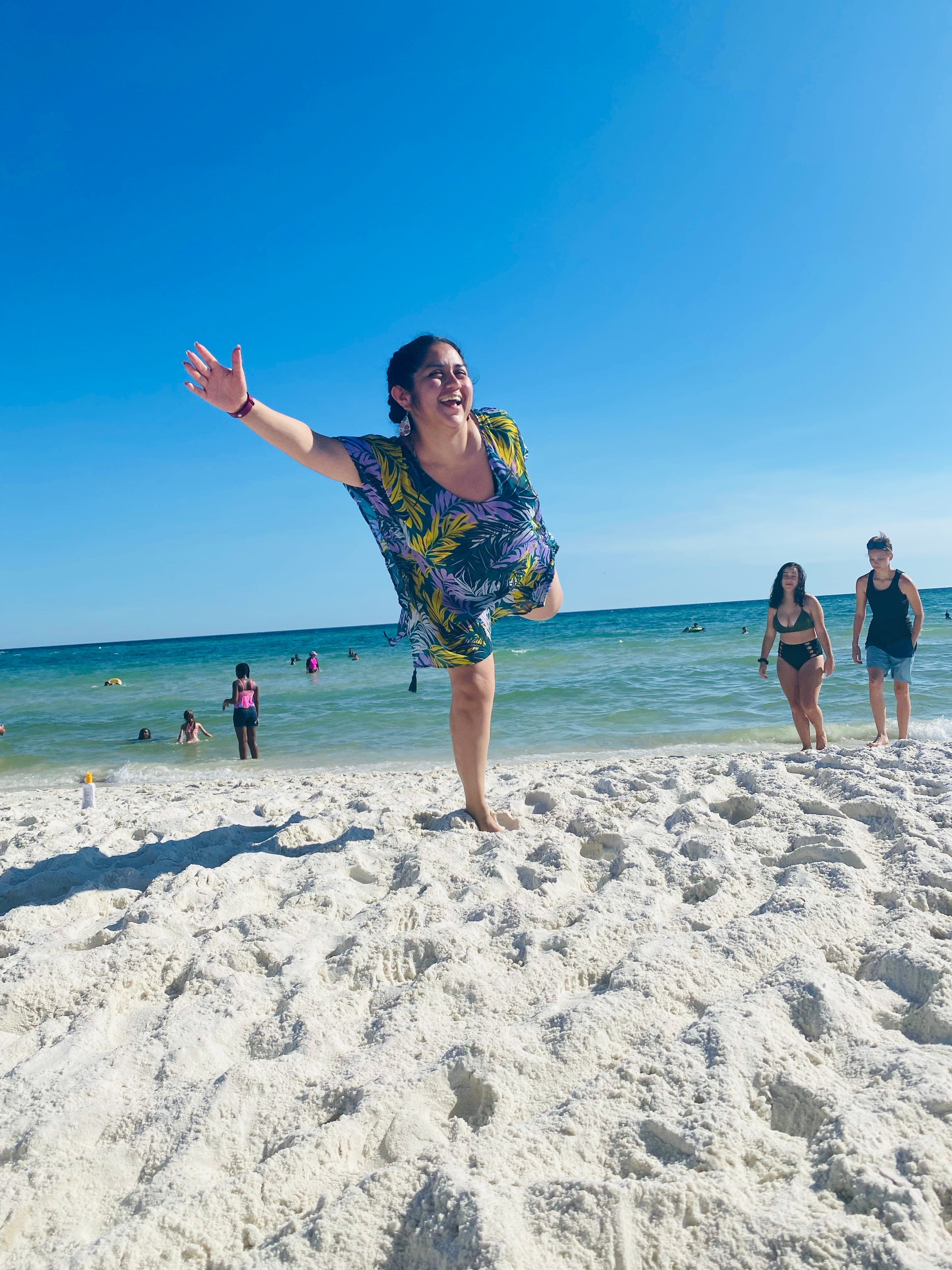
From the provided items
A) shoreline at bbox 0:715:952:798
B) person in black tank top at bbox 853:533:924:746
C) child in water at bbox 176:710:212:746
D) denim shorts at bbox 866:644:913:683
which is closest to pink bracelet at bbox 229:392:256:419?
shoreline at bbox 0:715:952:798

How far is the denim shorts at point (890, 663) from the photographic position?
6.66m

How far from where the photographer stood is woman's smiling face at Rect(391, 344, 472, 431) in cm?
326

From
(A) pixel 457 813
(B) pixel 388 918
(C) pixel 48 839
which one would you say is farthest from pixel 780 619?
(C) pixel 48 839

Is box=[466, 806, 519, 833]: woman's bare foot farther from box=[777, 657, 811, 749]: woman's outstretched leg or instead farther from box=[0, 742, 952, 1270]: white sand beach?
box=[777, 657, 811, 749]: woman's outstretched leg

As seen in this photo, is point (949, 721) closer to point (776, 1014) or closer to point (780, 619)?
point (780, 619)

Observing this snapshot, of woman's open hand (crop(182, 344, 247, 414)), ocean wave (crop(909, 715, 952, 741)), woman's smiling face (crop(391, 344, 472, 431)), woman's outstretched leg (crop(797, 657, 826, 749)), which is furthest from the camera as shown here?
ocean wave (crop(909, 715, 952, 741))

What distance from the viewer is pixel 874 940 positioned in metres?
2.21

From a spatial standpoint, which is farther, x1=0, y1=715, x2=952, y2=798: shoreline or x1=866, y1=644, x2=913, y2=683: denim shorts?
x1=0, y1=715, x2=952, y2=798: shoreline

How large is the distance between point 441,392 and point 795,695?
190 inches

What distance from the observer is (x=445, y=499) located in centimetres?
332

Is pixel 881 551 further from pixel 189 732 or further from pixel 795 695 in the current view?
pixel 189 732

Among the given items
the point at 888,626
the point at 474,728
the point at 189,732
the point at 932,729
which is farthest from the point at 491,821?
the point at 189,732

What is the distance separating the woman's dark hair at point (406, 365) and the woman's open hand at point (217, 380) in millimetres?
760

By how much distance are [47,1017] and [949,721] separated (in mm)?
9086
